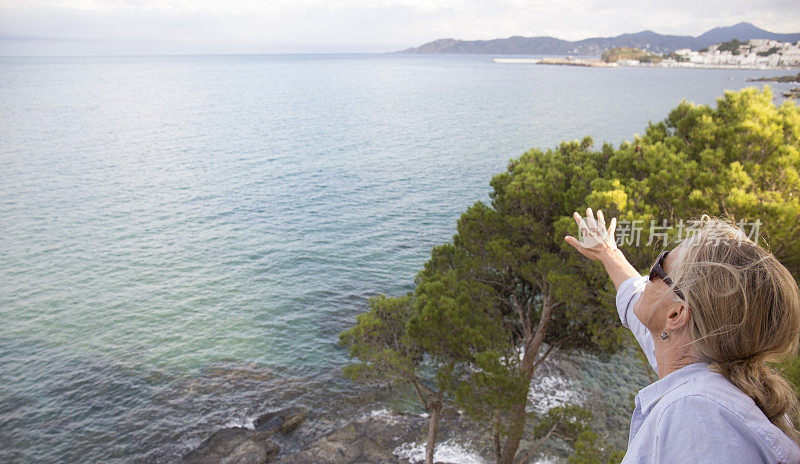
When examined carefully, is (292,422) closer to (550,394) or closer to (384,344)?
(384,344)

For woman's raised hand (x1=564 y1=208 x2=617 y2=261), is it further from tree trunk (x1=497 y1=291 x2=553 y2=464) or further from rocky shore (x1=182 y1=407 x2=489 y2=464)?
rocky shore (x1=182 y1=407 x2=489 y2=464)

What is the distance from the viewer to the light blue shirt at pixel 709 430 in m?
1.30

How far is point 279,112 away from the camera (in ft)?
256

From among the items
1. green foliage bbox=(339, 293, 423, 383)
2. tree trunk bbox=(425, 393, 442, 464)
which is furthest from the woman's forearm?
tree trunk bbox=(425, 393, 442, 464)

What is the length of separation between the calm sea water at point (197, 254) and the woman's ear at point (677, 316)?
16.5m

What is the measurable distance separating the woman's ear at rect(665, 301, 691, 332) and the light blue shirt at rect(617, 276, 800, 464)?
0.65ft

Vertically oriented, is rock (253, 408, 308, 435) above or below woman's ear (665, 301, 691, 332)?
below

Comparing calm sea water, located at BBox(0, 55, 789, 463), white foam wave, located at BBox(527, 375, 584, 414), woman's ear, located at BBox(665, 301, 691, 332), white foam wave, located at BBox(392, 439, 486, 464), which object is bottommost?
white foam wave, located at BBox(392, 439, 486, 464)

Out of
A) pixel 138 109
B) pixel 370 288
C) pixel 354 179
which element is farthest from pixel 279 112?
pixel 370 288

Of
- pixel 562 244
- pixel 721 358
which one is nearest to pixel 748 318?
pixel 721 358

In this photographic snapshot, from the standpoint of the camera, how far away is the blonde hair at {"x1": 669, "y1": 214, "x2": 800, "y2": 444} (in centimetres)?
151

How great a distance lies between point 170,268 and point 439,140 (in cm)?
3521

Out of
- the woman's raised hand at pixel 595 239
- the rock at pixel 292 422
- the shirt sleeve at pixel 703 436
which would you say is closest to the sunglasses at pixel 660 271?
the shirt sleeve at pixel 703 436

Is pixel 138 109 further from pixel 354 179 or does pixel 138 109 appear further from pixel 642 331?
pixel 642 331
